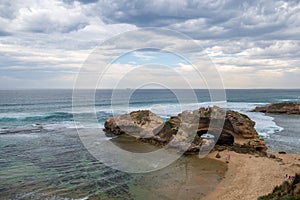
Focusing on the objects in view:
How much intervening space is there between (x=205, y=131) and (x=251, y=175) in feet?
34.8

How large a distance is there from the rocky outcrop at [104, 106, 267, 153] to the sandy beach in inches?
79.7

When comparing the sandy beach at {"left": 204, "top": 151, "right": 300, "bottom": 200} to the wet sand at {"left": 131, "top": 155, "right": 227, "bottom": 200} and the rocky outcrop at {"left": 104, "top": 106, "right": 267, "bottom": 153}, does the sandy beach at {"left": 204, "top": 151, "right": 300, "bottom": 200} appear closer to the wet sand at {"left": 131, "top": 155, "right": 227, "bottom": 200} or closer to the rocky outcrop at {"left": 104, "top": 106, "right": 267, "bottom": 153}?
the wet sand at {"left": 131, "top": 155, "right": 227, "bottom": 200}

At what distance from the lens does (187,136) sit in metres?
26.2

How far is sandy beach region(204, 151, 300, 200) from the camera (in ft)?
51.1

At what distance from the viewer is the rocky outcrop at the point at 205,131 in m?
25.4

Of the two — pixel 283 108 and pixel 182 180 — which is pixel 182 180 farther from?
pixel 283 108

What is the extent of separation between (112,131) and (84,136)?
4.12 meters

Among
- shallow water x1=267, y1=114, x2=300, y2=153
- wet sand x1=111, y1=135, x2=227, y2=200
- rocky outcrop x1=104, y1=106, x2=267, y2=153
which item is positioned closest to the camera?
wet sand x1=111, y1=135, x2=227, y2=200

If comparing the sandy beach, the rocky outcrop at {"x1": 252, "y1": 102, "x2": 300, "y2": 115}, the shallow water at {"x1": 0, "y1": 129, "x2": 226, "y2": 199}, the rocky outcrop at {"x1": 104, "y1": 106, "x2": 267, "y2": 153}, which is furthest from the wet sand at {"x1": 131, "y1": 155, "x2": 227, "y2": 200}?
the rocky outcrop at {"x1": 252, "y1": 102, "x2": 300, "y2": 115}

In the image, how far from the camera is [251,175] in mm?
18656

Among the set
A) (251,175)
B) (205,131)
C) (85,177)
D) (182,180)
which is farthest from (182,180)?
(205,131)

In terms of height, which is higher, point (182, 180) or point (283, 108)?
point (283, 108)

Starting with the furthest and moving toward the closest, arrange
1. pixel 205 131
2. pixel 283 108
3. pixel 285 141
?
1. pixel 283 108
2. pixel 285 141
3. pixel 205 131

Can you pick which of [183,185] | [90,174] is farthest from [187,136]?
[90,174]
